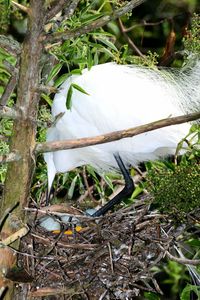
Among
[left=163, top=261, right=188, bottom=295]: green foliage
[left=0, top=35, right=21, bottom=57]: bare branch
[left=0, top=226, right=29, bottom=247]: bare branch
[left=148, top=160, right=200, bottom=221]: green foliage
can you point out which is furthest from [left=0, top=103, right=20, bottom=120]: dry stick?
[left=163, top=261, right=188, bottom=295]: green foliage

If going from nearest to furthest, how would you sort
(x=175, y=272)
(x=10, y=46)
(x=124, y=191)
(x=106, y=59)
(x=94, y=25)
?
(x=94, y=25) → (x=10, y=46) → (x=124, y=191) → (x=106, y=59) → (x=175, y=272)

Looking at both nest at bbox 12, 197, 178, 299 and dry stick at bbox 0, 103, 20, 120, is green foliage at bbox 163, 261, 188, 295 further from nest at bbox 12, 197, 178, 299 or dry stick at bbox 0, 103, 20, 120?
dry stick at bbox 0, 103, 20, 120

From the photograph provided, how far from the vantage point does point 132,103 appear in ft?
7.59

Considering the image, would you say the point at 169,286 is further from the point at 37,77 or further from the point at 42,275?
the point at 37,77

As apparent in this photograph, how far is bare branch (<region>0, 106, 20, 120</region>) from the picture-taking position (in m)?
1.76

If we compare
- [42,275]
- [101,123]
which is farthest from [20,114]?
[101,123]

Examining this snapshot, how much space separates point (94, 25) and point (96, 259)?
630 mm

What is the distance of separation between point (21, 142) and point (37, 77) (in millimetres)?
154

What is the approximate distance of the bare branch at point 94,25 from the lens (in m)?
1.61

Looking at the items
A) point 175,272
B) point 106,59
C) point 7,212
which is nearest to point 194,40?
point 7,212

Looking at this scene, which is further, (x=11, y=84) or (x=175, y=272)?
(x=175, y=272)

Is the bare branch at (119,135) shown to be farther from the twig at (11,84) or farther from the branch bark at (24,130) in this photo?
the twig at (11,84)

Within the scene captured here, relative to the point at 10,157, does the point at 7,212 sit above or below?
below

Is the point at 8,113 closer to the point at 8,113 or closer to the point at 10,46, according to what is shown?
the point at 8,113
